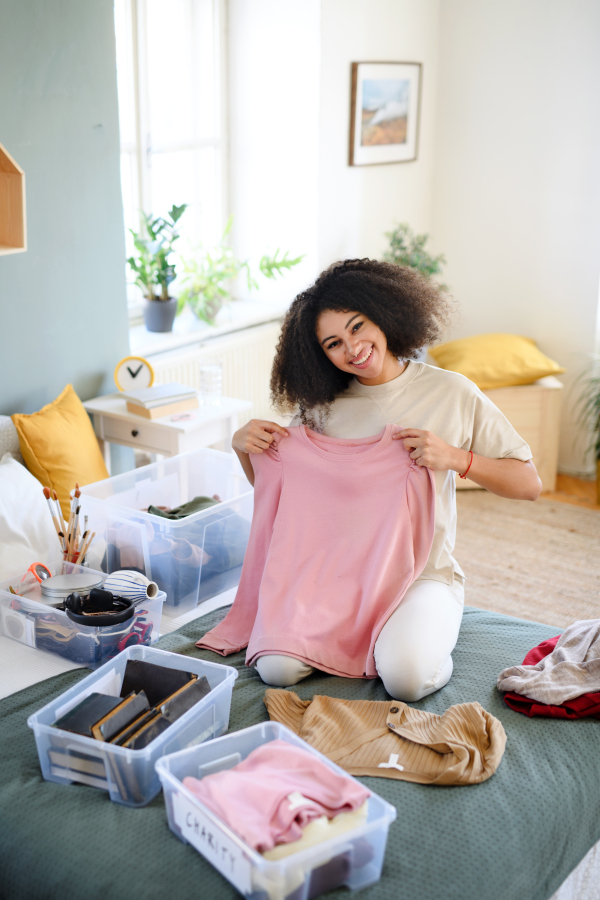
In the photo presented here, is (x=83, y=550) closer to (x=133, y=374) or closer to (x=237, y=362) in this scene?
(x=133, y=374)

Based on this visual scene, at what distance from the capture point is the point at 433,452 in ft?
5.62

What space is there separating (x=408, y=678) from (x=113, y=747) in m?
0.59

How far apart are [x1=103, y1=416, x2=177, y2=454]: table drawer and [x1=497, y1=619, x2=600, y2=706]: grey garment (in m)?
1.35

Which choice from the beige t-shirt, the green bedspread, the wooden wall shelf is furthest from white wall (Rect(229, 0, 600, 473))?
the green bedspread

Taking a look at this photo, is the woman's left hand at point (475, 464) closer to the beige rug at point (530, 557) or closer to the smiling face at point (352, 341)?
the smiling face at point (352, 341)

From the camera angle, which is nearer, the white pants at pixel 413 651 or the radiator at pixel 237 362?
the white pants at pixel 413 651

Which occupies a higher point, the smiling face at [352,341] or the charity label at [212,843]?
the smiling face at [352,341]

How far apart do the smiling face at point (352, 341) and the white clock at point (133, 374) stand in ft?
3.70

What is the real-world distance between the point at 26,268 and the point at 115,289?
0.37 m

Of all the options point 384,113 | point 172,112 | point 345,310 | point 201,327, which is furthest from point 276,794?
point 384,113

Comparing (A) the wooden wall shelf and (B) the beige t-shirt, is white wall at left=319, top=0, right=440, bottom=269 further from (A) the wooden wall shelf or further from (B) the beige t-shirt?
(B) the beige t-shirt

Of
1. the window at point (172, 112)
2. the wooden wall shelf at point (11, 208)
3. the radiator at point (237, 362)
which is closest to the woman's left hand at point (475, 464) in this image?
the wooden wall shelf at point (11, 208)

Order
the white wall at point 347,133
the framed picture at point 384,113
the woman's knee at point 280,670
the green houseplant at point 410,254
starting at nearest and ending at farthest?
the woman's knee at point 280,670
the white wall at point 347,133
the framed picture at point 384,113
the green houseplant at point 410,254

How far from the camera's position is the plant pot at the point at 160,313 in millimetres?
3293
